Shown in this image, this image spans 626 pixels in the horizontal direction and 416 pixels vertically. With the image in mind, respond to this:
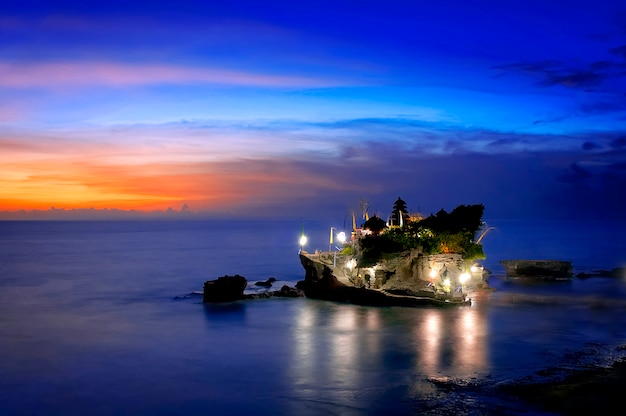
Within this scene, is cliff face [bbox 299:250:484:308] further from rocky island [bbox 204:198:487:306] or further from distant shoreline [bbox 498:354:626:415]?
distant shoreline [bbox 498:354:626:415]

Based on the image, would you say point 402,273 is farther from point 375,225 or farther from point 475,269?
point 375,225

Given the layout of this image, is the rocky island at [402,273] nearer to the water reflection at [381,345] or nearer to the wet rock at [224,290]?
the wet rock at [224,290]

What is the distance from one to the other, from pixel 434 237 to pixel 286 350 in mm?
17681

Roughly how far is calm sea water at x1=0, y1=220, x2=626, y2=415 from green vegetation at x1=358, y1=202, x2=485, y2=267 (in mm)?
4062

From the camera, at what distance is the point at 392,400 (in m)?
21.2

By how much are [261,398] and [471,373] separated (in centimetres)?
827

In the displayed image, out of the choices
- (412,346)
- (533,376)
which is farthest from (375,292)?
(533,376)

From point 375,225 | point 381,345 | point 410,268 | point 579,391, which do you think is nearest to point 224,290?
point 410,268

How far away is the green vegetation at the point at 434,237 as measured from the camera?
139 ft

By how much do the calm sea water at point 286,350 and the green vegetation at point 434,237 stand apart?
406 cm

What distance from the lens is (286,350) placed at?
2980 cm

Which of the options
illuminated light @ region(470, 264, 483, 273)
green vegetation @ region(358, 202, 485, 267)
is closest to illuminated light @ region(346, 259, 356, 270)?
green vegetation @ region(358, 202, 485, 267)

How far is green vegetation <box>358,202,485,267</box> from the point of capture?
42.4 m

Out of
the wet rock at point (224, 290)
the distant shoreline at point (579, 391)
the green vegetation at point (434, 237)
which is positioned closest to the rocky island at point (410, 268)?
the green vegetation at point (434, 237)
